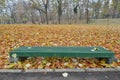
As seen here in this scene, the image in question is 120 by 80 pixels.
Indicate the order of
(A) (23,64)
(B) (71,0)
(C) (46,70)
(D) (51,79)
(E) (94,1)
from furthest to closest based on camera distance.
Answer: (E) (94,1) → (B) (71,0) → (A) (23,64) → (C) (46,70) → (D) (51,79)

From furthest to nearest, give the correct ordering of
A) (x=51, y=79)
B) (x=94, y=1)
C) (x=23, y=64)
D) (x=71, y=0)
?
(x=94, y=1) → (x=71, y=0) → (x=23, y=64) → (x=51, y=79)

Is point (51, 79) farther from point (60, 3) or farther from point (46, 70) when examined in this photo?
point (60, 3)

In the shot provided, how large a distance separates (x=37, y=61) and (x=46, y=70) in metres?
0.63

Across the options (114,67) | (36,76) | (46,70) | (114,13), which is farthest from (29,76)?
(114,13)

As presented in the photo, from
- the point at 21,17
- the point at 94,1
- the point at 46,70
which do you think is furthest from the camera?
the point at 21,17

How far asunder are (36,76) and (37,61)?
0.82 meters

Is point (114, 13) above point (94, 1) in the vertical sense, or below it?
below

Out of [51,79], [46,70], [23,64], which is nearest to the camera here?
[51,79]

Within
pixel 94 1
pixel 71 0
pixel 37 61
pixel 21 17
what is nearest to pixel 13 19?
pixel 21 17

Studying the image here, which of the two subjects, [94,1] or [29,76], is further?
[94,1]

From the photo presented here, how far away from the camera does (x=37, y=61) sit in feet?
14.0

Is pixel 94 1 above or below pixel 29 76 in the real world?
above

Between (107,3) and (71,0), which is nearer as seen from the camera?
(71,0)

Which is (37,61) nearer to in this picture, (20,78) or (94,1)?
(20,78)
